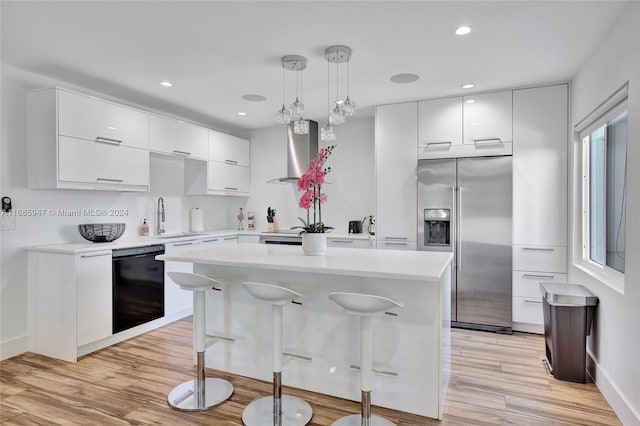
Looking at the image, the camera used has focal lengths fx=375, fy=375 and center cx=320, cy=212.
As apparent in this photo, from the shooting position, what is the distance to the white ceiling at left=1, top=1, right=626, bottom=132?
2.33 m

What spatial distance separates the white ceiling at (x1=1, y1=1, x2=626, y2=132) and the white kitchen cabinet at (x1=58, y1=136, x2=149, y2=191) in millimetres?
645

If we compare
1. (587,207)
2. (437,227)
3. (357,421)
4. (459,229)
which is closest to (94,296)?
(357,421)

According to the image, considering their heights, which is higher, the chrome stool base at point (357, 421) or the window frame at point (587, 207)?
the window frame at point (587, 207)

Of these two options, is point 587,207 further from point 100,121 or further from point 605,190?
point 100,121

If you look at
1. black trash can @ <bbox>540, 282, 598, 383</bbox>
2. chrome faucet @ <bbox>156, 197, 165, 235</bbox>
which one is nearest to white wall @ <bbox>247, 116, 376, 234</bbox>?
chrome faucet @ <bbox>156, 197, 165, 235</bbox>

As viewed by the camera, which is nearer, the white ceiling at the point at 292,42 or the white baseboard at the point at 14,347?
the white ceiling at the point at 292,42

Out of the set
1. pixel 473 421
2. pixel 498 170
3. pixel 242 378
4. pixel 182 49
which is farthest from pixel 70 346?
pixel 498 170

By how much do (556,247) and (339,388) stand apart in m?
2.65

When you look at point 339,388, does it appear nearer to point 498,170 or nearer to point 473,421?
point 473,421

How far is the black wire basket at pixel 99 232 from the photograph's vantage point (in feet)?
11.7

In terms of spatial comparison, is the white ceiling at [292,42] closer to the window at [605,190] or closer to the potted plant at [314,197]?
the window at [605,190]

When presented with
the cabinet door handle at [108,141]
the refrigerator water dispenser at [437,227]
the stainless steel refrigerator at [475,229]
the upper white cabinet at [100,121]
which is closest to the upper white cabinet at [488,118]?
the stainless steel refrigerator at [475,229]

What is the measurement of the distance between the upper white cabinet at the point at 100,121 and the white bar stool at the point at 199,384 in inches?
70.8

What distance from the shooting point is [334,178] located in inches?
211
